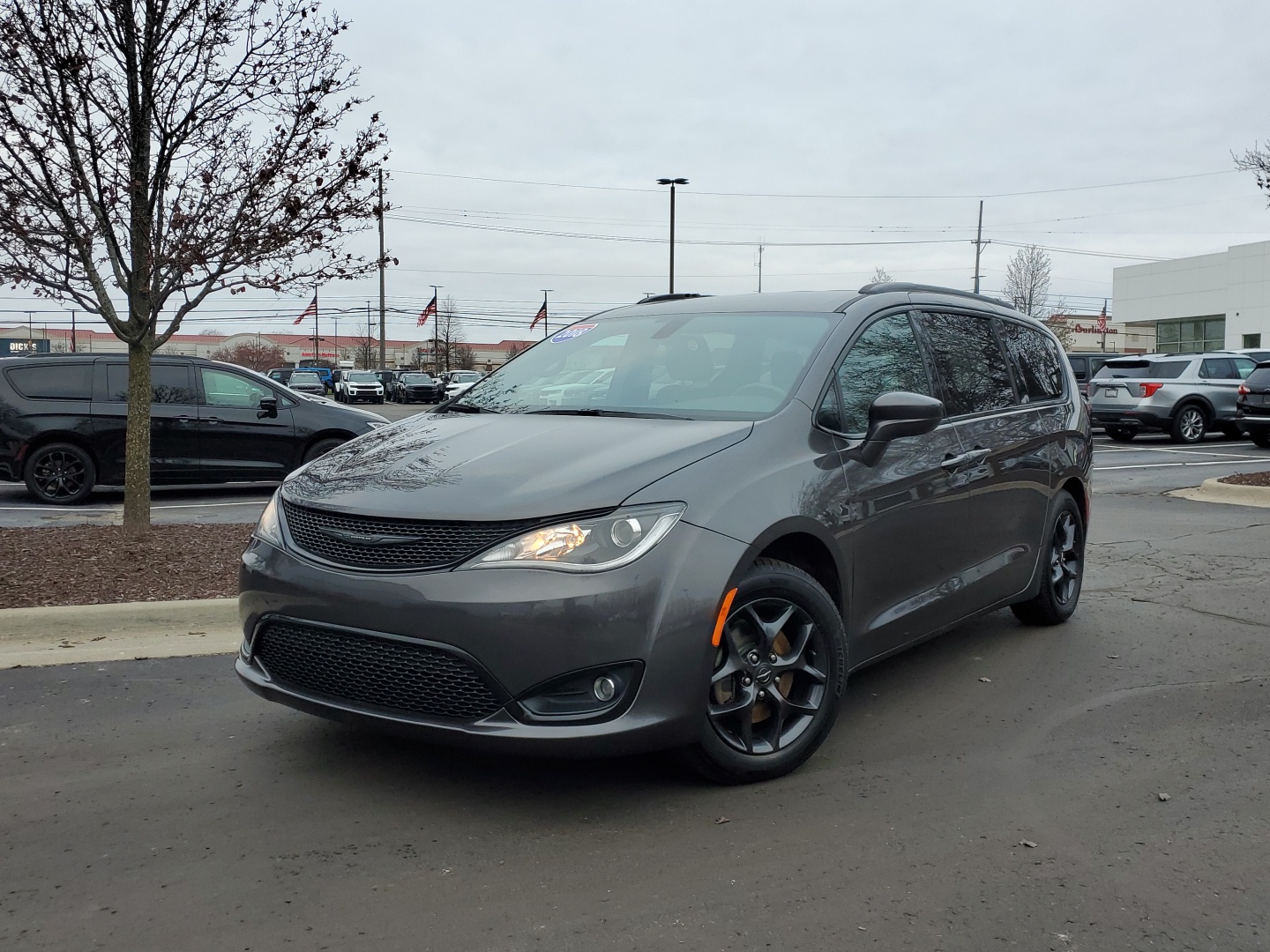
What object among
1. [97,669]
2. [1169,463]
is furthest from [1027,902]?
[1169,463]

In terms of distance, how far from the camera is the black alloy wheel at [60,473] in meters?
12.0

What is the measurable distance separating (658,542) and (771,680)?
2.32 feet

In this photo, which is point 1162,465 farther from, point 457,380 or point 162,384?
point 457,380

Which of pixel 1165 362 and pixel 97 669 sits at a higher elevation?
pixel 1165 362

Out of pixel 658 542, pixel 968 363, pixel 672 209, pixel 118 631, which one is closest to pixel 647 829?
pixel 658 542

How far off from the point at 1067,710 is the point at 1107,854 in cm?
146

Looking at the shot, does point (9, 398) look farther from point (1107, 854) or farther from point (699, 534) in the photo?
point (1107, 854)

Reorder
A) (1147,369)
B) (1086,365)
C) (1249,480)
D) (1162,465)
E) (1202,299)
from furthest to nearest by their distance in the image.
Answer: (1202,299) < (1086,365) < (1147,369) < (1162,465) < (1249,480)

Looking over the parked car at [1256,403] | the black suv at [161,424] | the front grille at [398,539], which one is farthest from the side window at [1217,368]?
the front grille at [398,539]

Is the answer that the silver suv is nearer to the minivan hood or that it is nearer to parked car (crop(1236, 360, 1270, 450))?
parked car (crop(1236, 360, 1270, 450))

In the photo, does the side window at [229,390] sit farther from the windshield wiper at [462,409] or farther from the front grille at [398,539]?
the front grille at [398,539]

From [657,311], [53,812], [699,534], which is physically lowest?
[53,812]

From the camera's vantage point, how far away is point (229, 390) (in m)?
12.7

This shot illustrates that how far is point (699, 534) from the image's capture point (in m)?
3.50
